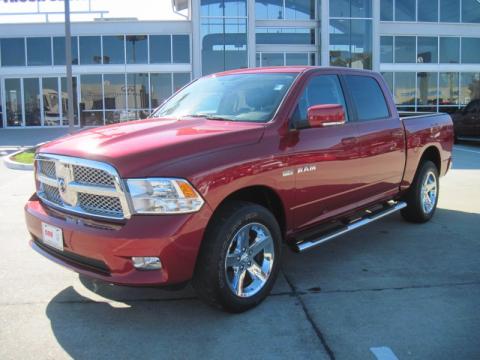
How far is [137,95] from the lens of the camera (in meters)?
27.4

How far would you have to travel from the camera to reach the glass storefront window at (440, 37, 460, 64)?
1198 inches

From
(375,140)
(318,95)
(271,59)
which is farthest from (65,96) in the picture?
(318,95)

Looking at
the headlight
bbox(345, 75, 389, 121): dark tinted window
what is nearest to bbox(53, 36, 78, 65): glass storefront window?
bbox(345, 75, 389, 121): dark tinted window

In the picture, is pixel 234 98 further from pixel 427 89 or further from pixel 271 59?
pixel 427 89

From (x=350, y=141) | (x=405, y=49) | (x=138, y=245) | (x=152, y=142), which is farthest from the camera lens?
(x=405, y=49)

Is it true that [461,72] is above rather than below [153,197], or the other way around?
above

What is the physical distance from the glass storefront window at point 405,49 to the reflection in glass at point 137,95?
14.4 m

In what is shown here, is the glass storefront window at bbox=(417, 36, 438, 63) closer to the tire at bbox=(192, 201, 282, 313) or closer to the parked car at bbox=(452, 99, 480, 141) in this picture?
the parked car at bbox=(452, 99, 480, 141)

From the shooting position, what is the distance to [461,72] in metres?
30.5

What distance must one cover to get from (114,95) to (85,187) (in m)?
24.8

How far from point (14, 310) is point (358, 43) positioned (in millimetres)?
28063

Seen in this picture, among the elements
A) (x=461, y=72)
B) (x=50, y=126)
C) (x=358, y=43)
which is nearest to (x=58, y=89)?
(x=50, y=126)

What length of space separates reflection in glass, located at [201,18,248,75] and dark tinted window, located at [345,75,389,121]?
72.4ft

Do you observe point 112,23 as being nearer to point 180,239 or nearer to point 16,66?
point 16,66
